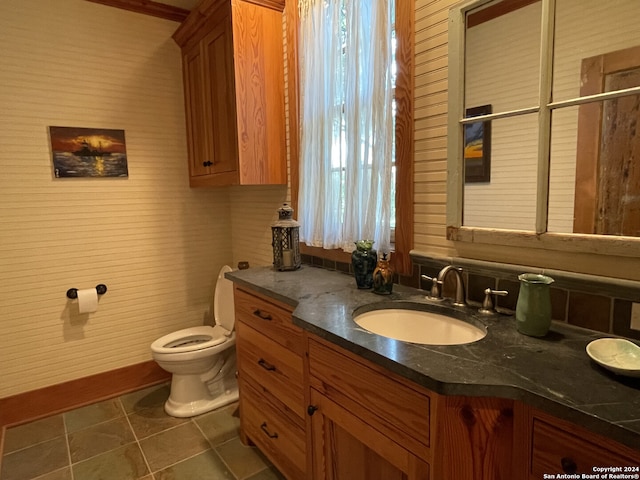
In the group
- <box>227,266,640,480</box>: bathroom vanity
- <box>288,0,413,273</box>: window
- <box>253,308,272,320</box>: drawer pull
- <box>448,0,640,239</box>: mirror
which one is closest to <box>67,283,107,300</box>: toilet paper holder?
<box>253,308,272,320</box>: drawer pull

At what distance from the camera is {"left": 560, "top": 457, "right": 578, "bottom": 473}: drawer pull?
29.2 inches

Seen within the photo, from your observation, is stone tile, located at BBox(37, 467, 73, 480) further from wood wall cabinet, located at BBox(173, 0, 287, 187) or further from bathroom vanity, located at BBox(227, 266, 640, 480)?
wood wall cabinet, located at BBox(173, 0, 287, 187)

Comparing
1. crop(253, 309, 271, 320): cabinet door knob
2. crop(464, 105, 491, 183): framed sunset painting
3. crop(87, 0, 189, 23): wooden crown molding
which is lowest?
crop(253, 309, 271, 320): cabinet door knob

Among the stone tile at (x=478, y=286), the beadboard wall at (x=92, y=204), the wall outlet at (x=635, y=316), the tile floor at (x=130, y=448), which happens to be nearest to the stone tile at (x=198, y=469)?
the tile floor at (x=130, y=448)

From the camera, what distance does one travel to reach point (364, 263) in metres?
1.61

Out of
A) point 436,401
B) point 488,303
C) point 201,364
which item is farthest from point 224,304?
point 436,401

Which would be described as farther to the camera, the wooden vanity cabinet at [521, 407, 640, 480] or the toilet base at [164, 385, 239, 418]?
the toilet base at [164, 385, 239, 418]

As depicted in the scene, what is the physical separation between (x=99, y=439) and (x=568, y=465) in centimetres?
232

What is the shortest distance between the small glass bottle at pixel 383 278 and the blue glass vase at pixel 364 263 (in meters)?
0.07

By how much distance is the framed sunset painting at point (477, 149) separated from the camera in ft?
4.33

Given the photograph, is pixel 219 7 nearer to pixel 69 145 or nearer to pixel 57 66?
pixel 57 66

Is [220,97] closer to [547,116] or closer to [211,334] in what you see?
[211,334]

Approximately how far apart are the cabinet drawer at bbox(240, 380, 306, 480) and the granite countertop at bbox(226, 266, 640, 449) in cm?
58

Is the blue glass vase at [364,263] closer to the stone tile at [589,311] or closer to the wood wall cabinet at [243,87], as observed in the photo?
the stone tile at [589,311]
